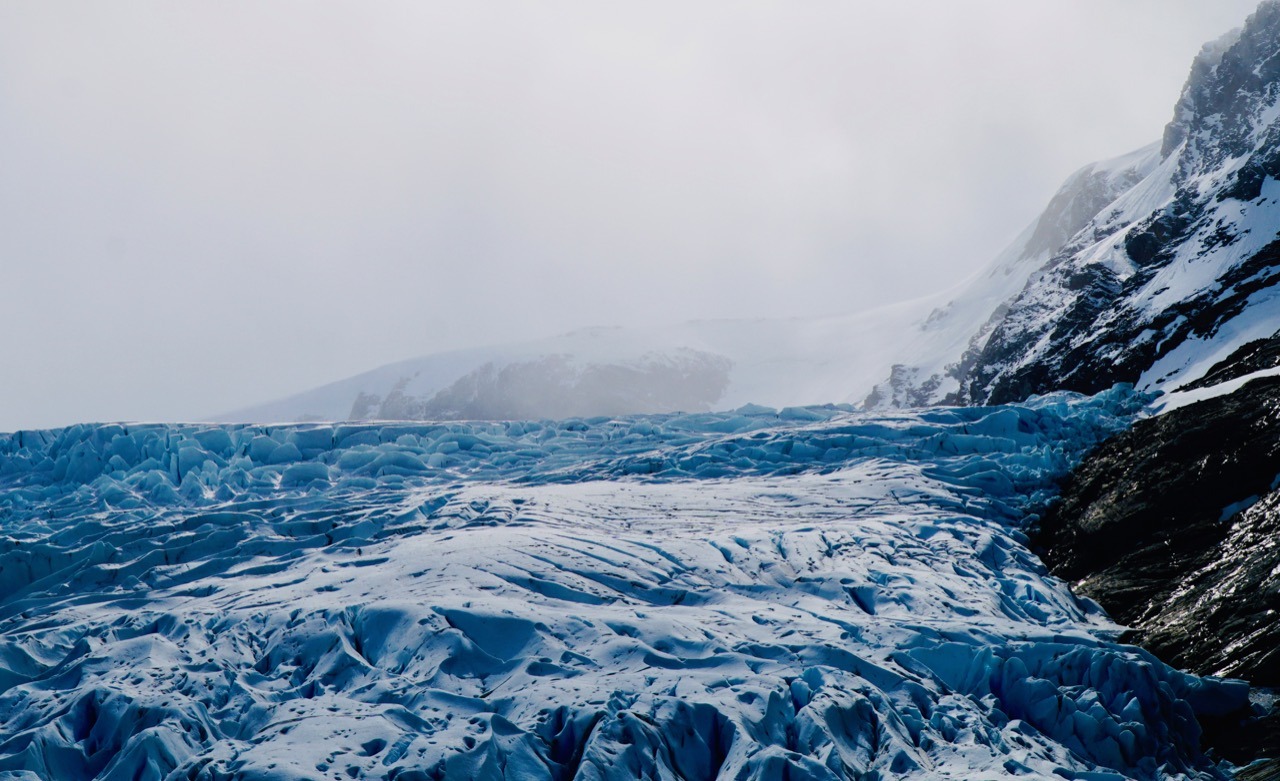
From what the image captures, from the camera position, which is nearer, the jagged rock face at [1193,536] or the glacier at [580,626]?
the glacier at [580,626]

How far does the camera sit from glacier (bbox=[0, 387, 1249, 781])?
1047cm

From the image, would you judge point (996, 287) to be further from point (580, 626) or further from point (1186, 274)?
point (580, 626)

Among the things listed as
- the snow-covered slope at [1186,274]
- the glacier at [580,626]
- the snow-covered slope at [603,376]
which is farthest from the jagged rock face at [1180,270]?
the snow-covered slope at [603,376]

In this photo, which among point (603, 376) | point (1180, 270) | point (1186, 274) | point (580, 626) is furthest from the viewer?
point (603, 376)

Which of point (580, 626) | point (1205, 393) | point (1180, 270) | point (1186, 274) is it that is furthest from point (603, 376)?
point (580, 626)

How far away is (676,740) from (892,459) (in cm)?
1396

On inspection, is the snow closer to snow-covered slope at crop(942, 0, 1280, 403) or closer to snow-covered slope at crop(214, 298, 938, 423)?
snow-covered slope at crop(942, 0, 1280, 403)

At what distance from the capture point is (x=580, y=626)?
1312 centimetres

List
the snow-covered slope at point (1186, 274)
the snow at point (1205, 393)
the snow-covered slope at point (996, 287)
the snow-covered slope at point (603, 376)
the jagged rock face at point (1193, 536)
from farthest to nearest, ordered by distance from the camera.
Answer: the snow-covered slope at point (603, 376) < the snow-covered slope at point (996, 287) < the snow-covered slope at point (1186, 274) < the snow at point (1205, 393) < the jagged rock face at point (1193, 536)

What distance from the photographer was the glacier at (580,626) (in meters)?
10.5

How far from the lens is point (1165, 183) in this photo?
219 feet

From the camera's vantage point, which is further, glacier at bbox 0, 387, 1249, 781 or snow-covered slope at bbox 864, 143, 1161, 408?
snow-covered slope at bbox 864, 143, 1161, 408

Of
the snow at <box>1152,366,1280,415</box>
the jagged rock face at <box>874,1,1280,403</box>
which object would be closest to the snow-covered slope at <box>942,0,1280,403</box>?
the jagged rock face at <box>874,1,1280,403</box>

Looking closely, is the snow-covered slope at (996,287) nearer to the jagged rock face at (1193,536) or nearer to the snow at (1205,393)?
the snow at (1205,393)
